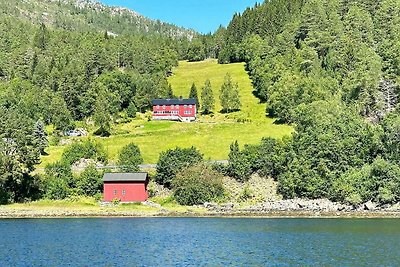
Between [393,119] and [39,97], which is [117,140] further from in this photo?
[393,119]

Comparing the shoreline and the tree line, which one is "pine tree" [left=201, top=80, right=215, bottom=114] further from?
the shoreline

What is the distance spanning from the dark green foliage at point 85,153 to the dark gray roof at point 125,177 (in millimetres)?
10612

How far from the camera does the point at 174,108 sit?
14000cm

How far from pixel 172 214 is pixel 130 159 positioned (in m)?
19.2

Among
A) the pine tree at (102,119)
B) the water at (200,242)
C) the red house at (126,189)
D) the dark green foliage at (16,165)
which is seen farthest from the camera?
the pine tree at (102,119)

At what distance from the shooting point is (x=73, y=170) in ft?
308

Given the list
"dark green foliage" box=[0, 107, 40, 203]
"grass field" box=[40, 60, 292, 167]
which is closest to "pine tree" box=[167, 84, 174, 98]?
"grass field" box=[40, 60, 292, 167]

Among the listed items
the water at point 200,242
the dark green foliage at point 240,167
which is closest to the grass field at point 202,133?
the dark green foliage at point 240,167

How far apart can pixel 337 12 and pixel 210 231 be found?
362 ft

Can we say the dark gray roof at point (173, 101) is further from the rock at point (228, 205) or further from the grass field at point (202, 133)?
the rock at point (228, 205)

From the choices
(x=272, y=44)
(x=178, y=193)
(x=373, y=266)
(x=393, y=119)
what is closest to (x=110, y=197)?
(x=178, y=193)

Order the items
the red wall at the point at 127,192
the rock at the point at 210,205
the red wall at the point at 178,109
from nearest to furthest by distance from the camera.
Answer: the rock at the point at 210,205, the red wall at the point at 127,192, the red wall at the point at 178,109

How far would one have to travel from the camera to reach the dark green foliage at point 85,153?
96.3 m

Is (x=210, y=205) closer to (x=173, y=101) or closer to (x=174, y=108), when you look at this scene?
(x=174, y=108)
